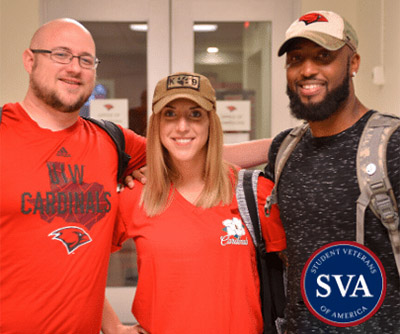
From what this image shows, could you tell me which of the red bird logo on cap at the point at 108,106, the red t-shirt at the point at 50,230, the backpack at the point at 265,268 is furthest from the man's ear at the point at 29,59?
the red bird logo on cap at the point at 108,106

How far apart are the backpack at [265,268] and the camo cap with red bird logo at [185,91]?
0.38m

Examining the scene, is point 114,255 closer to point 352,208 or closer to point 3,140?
point 3,140

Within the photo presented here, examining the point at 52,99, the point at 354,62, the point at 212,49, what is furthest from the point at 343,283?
the point at 212,49

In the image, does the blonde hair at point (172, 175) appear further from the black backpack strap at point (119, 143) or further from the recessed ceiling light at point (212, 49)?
the recessed ceiling light at point (212, 49)

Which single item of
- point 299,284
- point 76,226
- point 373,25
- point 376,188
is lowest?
point 299,284

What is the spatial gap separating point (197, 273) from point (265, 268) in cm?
29

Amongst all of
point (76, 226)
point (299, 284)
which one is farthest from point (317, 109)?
point (76, 226)

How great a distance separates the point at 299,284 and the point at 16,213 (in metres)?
1.06

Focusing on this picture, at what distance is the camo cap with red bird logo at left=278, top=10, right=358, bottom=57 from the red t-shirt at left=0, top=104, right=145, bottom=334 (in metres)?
0.92

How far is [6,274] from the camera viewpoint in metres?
1.72

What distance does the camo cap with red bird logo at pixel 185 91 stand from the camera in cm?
182

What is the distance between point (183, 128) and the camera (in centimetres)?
183

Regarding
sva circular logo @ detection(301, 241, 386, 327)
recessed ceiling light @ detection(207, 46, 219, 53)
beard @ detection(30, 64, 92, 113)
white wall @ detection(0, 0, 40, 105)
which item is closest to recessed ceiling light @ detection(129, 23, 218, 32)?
recessed ceiling light @ detection(207, 46, 219, 53)

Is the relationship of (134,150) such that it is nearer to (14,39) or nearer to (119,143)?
(119,143)
